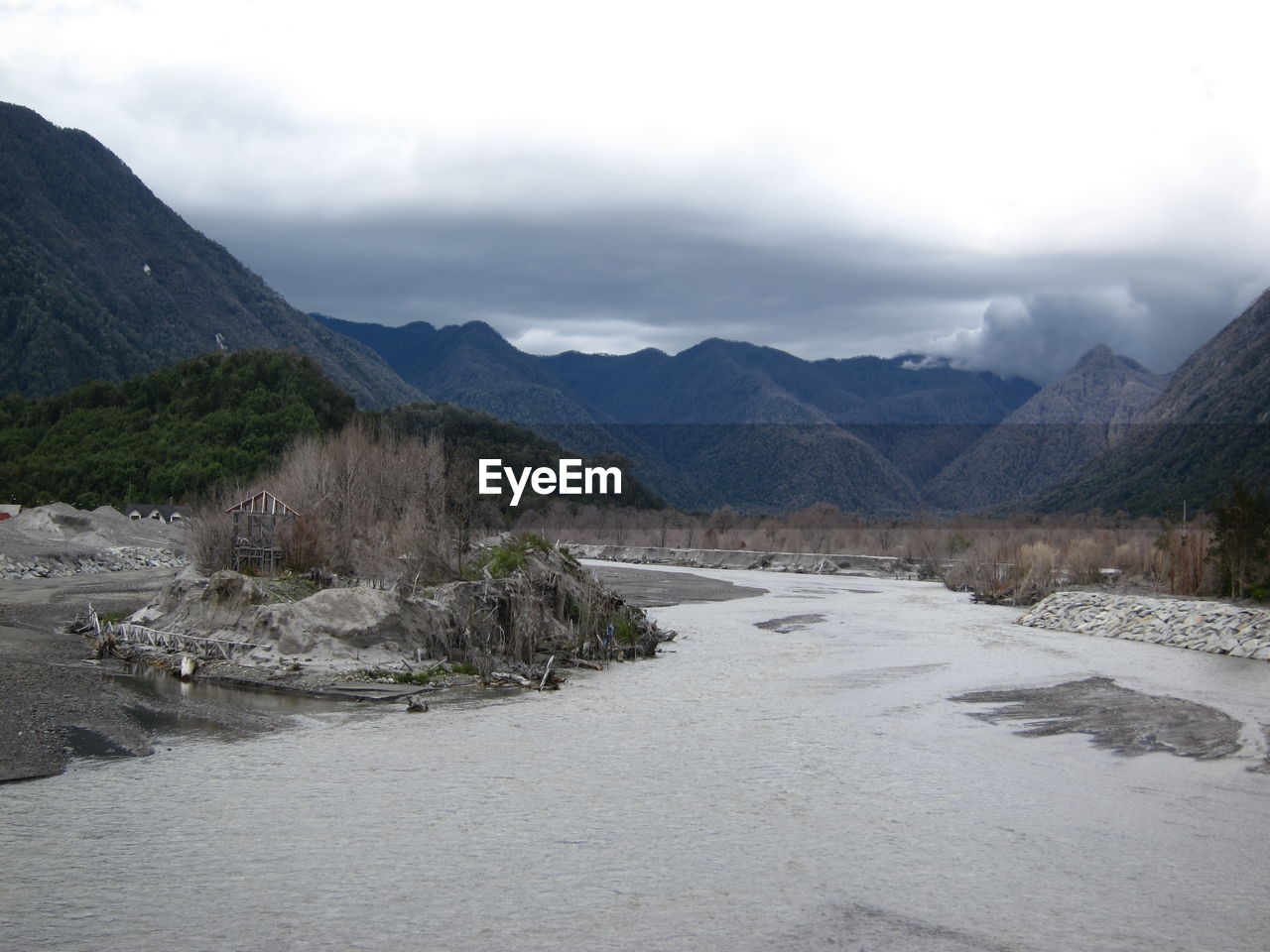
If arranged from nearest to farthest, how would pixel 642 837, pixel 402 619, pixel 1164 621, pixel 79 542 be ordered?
pixel 642 837 → pixel 402 619 → pixel 1164 621 → pixel 79 542

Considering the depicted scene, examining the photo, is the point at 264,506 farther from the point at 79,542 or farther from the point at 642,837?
the point at 79,542

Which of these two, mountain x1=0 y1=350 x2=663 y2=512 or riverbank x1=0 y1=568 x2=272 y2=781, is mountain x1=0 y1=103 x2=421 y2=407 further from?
riverbank x1=0 y1=568 x2=272 y2=781

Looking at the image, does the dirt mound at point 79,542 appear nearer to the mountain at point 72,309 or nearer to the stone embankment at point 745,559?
the stone embankment at point 745,559

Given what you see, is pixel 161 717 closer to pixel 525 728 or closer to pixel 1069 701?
pixel 525 728

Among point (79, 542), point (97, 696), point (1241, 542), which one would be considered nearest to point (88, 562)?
point (79, 542)

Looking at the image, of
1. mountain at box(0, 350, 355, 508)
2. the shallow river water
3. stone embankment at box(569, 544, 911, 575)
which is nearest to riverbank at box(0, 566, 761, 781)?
the shallow river water

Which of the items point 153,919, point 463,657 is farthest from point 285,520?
point 153,919
